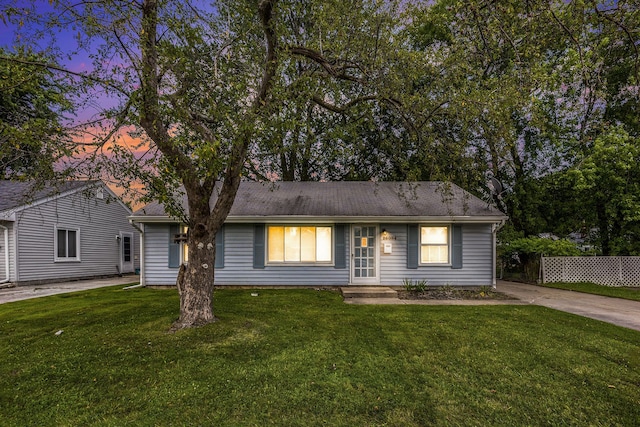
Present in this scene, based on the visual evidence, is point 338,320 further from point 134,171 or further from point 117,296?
point 117,296

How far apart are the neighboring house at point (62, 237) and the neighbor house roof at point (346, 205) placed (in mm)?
4252

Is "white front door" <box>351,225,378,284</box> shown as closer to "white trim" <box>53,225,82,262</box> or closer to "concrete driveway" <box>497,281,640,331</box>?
"concrete driveway" <box>497,281,640,331</box>

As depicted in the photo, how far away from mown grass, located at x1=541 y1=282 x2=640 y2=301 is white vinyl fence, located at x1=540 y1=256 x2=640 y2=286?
313 mm

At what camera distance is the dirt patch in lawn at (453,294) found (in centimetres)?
810

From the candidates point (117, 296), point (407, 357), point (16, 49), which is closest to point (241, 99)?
point (16, 49)

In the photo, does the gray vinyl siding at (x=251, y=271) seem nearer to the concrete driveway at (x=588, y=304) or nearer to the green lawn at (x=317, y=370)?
the green lawn at (x=317, y=370)

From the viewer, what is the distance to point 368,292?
8.52m

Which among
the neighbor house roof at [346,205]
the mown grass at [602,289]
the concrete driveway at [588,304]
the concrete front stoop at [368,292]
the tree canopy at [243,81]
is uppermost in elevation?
the tree canopy at [243,81]

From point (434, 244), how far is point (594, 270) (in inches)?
261

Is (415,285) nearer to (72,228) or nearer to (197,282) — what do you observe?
(197,282)

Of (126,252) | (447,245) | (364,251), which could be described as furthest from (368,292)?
(126,252)

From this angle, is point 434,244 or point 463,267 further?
point 434,244

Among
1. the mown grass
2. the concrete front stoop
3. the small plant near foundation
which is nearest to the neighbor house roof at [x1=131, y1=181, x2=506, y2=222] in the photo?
the small plant near foundation

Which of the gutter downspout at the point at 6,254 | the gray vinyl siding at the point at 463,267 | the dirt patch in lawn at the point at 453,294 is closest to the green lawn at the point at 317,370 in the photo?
the dirt patch in lawn at the point at 453,294
